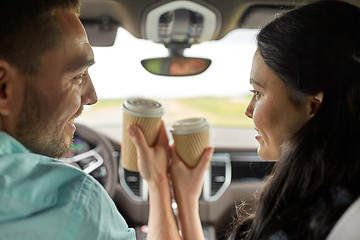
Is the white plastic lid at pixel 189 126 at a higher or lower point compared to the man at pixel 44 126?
lower

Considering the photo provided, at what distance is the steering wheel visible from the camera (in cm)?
302

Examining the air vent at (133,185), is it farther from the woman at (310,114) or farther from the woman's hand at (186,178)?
the woman at (310,114)

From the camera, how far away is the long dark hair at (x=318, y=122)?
48.6 inches

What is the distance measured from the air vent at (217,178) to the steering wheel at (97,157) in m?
0.61

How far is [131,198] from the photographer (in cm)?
314

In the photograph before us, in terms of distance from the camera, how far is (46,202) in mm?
1077

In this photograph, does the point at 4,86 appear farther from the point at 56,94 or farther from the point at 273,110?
the point at 273,110

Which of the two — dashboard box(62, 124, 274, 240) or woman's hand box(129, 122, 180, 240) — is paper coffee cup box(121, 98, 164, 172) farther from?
dashboard box(62, 124, 274, 240)

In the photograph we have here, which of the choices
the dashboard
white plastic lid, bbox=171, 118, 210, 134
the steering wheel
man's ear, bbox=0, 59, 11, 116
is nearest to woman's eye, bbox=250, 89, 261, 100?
white plastic lid, bbox=171, 118, 210, 134

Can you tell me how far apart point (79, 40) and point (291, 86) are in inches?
24.2

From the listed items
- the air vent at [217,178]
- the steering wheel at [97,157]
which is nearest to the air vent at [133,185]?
the steering wheel at [97,157]

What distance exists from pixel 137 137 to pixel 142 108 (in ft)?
0.41

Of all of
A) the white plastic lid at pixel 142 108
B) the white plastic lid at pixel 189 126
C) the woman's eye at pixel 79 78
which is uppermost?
the woman's eye at pixel 79 78

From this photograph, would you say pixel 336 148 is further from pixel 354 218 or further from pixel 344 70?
pixel 354 218
